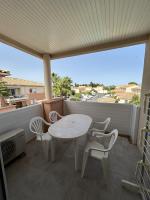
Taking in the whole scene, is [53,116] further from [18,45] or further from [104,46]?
[104,46]

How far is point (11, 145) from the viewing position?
1.83 metres

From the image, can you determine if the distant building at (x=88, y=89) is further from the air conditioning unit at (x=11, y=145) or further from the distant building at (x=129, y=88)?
the air conditioning unit at (x=11, y=145)

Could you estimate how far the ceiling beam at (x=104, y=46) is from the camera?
2207 millimetres

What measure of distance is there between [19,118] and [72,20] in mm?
2294

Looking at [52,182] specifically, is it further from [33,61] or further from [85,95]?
[33,61]

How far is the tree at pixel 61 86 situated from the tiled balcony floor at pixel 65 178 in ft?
7.26

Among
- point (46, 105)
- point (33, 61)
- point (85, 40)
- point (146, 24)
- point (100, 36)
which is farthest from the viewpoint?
point (33, 61)

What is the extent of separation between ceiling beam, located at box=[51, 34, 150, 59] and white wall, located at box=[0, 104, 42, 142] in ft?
5.93

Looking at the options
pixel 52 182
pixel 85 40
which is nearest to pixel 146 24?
pixel 85 40

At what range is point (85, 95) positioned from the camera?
11.0 feet

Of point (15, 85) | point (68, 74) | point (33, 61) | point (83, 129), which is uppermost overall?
point (33, 61)

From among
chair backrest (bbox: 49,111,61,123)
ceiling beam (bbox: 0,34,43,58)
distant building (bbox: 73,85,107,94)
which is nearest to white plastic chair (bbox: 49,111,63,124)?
chair backrest (bbox: 49,111,61,123)

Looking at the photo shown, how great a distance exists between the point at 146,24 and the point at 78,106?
251 centimetres

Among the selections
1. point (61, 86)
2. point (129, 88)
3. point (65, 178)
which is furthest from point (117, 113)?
Result: point (61, 86)
